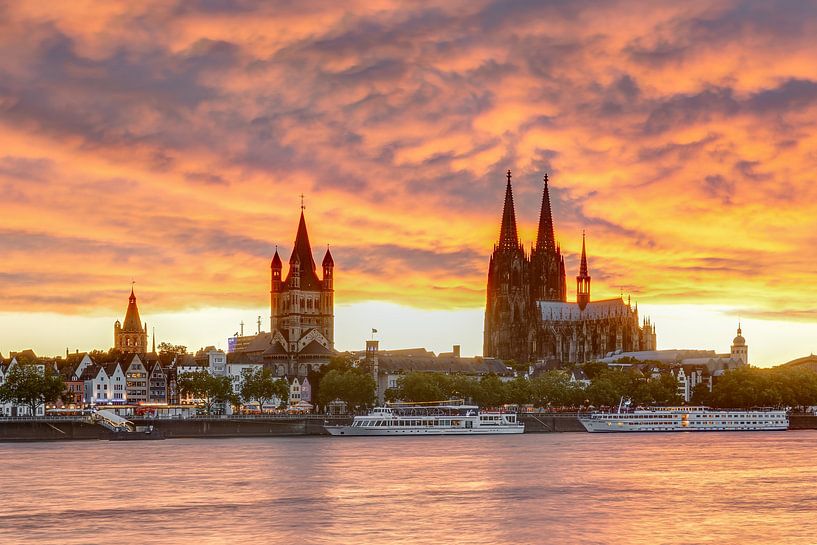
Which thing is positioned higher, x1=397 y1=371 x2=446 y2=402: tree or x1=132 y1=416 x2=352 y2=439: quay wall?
x1=397 y1=371 x2=446 y2=402: tree

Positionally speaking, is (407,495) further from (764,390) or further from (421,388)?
(764,390)

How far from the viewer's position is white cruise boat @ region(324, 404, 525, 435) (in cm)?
13538

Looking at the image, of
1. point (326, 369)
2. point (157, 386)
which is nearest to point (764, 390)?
point (326, 369)

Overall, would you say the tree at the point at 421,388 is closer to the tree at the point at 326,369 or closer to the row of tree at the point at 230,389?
the tree at the point at 326,369

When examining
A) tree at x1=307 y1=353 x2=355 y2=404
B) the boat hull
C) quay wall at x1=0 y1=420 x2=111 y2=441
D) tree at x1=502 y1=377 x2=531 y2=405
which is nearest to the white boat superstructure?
tree at x1=502 y1=377 x2=531 y2=405

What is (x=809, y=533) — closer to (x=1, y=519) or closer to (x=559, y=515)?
(x=559, y=515)

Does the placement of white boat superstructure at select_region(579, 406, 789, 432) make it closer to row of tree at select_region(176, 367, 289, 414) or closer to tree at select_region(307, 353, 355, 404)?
tree at select_region(307, 353, 355, 404)

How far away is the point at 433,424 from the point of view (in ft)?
464

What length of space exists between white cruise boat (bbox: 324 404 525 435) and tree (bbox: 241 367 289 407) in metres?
18.5

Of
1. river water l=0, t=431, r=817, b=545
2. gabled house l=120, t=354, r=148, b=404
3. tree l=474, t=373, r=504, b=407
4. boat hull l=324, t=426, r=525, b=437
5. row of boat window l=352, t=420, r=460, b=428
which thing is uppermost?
gabled house l=120, t=354, r=148, b=404

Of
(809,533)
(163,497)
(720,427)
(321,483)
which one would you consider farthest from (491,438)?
(809,533)

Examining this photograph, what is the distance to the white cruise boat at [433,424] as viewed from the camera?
444ft

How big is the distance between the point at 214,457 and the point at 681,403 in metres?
106

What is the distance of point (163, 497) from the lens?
64.4 meters
